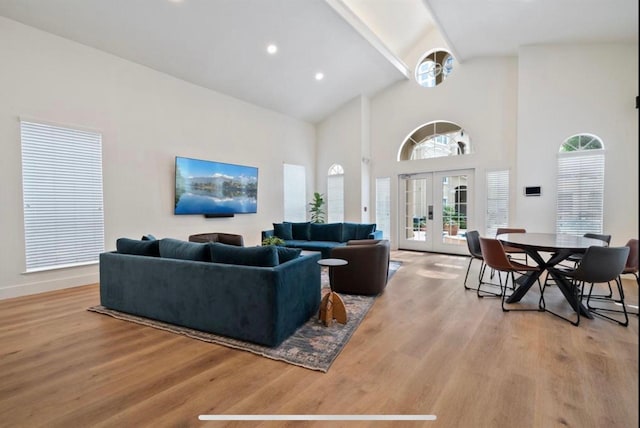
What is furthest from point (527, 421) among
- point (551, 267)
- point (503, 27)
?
point (503, 27)

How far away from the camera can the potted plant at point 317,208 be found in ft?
27.7

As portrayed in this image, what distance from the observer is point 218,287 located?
109 inches

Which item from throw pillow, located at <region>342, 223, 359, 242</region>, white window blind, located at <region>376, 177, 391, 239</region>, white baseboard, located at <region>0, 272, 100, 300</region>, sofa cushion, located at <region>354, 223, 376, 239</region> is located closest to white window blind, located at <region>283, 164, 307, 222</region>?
white window blind, located at <region>376, 177, 391, 239</region>

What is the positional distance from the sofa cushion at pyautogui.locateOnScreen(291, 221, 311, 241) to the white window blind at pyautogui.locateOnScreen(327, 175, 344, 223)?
2.09 m

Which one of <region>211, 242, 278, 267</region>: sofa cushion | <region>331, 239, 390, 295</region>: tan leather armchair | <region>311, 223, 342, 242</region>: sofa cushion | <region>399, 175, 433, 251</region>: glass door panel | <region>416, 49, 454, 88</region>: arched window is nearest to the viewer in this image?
<region>211, 242, 278, 267</region>: sofa cushion

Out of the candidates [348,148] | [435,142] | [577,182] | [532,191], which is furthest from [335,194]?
[577,182]

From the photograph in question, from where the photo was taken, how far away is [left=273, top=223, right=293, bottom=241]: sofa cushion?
6.52m

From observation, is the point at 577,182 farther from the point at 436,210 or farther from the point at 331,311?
the point at 436,210

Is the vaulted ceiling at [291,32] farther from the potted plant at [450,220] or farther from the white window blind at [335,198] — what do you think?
the potted plant at [450,220]

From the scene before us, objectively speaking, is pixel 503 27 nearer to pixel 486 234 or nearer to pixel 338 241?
pixel 486 234

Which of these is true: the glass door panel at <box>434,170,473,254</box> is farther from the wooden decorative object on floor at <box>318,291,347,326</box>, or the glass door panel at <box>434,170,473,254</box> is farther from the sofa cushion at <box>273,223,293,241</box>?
the wooden decorative object on floor at <box>318,291,347,326</box>

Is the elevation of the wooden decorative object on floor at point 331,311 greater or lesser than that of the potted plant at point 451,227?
lesser

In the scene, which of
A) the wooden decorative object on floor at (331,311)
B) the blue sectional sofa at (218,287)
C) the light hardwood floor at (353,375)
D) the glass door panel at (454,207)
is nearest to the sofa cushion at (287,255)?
the blue sectional sofa at (218,287)

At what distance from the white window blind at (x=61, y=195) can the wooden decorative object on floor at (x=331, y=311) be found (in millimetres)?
3854
